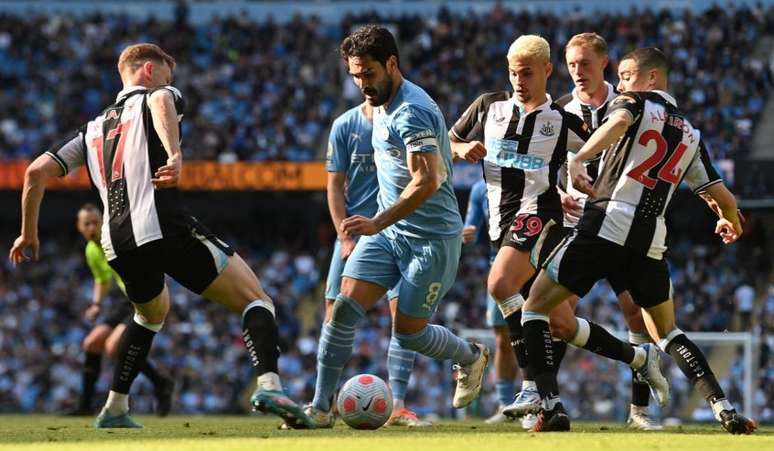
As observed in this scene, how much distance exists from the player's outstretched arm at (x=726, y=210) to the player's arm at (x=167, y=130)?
128 inches

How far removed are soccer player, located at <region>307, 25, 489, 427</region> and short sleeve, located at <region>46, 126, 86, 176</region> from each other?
1819mm

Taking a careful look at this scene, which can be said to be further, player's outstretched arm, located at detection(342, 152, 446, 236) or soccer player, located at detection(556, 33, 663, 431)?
soccer player, located at detection(556, 33, 663, 431)

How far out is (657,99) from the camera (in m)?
8.19

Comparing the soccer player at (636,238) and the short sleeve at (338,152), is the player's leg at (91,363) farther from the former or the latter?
the soccer player at (636,238)

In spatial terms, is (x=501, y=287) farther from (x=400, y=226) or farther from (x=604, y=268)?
(x=400, y=226)

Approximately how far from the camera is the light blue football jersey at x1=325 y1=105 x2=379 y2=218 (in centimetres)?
930

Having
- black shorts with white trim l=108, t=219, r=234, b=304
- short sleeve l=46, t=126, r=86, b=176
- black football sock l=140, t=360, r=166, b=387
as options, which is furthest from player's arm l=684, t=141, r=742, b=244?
black football sock l=140, t=360, r=166, b=387

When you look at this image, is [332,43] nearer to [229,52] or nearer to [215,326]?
[229,52]

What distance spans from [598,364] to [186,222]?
Result: 1125 centimetres

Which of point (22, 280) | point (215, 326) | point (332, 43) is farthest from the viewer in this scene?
point (332, 43)

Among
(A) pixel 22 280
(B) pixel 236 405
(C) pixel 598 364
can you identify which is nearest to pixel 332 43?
(A) pixel 22 280

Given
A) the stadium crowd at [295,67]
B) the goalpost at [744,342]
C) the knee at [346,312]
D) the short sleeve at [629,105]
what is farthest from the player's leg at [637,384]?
the stadium crowd at [295,67]

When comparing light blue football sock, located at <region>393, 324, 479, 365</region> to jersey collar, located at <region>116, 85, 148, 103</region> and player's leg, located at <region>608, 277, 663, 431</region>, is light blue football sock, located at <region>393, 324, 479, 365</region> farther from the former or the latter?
jersey collar, located at <region>116, 85, 148, 103</region>

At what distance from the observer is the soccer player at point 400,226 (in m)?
7.53
